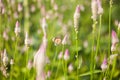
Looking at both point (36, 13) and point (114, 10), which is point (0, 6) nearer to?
point (114, 10)

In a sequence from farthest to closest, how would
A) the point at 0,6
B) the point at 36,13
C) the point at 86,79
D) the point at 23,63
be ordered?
the point at 36,13 → the point at 23,63 → the point at 86,79 → the point at 0,6

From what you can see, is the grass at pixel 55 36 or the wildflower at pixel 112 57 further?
the grass at pixel 55 36

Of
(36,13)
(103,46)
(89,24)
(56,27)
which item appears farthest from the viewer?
(36,13)

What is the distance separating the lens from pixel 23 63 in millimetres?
2557

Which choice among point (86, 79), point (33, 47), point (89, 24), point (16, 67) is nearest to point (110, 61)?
point (86, 79)

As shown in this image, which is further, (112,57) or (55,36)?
(55,36)

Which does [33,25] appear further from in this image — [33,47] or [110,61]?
[110,61]

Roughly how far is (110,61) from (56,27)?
1.74 meters

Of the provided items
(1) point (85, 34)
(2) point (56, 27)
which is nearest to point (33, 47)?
(2) point (56, 27)

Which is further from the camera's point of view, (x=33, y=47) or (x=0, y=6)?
(x=33, y=47)

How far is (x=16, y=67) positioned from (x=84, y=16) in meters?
1.57

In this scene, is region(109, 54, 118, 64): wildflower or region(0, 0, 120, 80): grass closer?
region(109, 54, 118, 64): wildflower

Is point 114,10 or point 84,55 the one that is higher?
point 114,10

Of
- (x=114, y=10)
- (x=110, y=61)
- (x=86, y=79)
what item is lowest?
(x=86, y=79)
